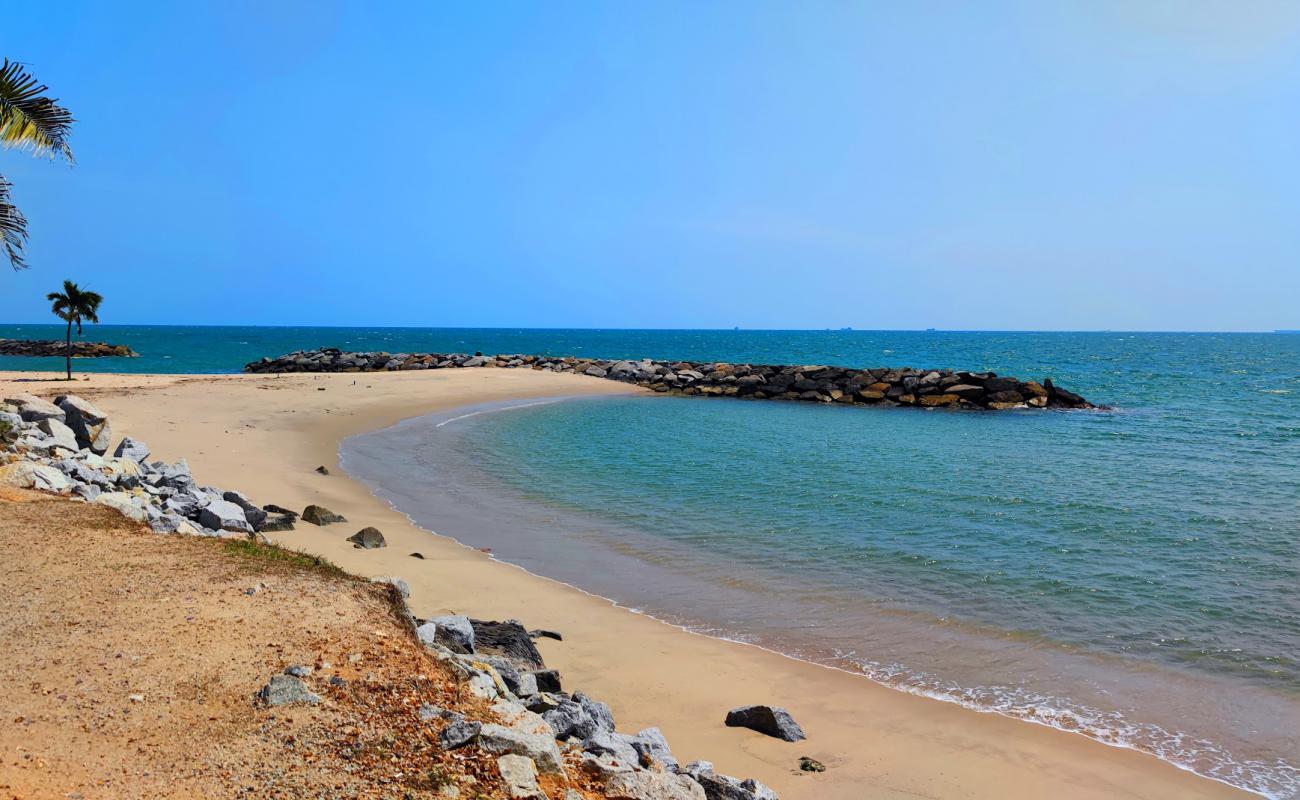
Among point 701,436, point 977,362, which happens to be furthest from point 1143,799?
point 977,362

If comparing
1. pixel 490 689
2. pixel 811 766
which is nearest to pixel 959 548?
pixel 811 766

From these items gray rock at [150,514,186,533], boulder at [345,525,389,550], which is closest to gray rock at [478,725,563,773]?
gray rock at [150,514,186,533]

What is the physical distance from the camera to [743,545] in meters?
13.6

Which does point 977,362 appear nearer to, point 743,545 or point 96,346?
point 743,545

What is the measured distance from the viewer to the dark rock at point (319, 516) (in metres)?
13.4

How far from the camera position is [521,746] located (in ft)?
16.2

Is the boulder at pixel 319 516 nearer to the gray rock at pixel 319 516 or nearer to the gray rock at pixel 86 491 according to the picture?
the gray rock at pixel 319 516

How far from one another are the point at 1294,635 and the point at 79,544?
44.2ft

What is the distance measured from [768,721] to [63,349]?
3867 inches

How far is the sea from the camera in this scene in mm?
8383

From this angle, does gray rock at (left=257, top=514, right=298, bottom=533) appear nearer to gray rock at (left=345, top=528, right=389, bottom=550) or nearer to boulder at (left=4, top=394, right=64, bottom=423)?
gray rock at (left=345, top=528, right=389, bottom=550)

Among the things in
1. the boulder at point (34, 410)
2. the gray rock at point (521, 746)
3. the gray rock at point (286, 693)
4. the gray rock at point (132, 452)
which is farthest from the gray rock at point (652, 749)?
the boulder at point (34, 410)

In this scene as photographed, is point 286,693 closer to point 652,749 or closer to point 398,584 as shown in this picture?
point 652,749

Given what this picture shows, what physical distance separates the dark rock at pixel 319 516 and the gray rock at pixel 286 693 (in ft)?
27.5
